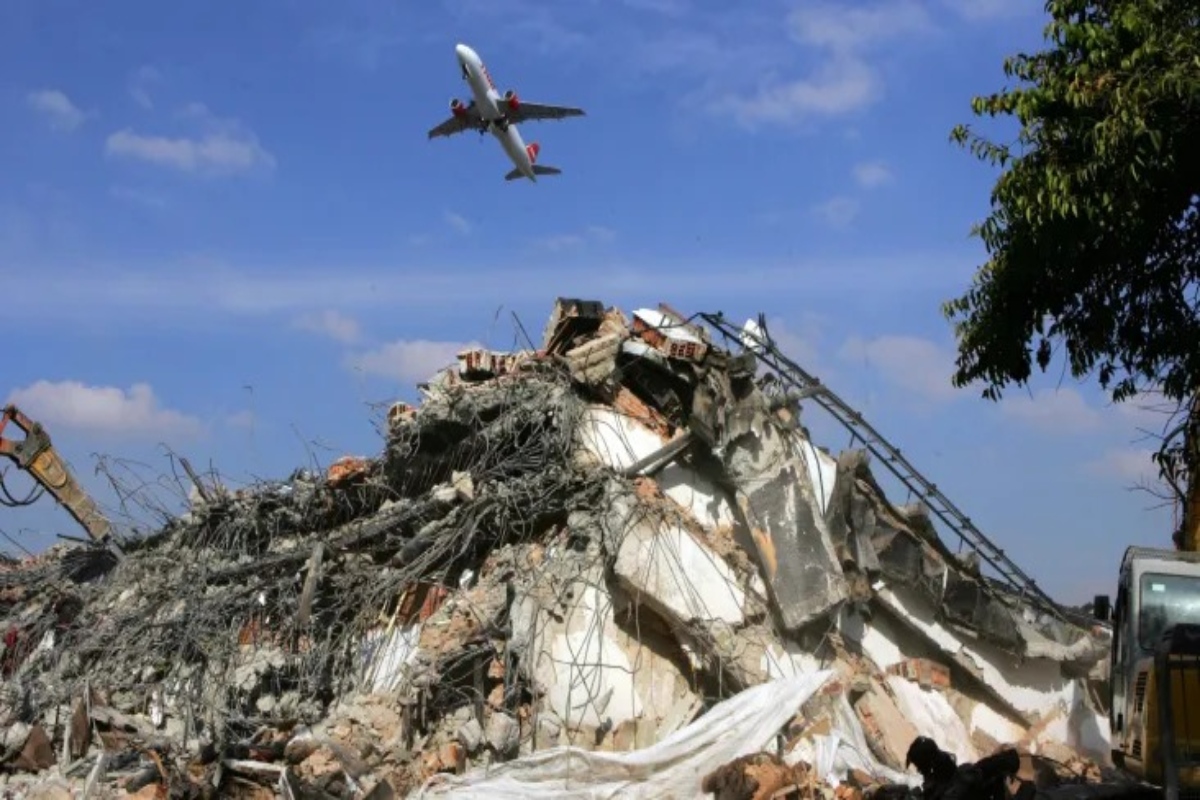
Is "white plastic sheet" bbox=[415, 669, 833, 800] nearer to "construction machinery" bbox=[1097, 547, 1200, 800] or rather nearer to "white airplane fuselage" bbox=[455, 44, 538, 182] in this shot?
"construction machinery" bbox=[1097, 547, 1200, 800]

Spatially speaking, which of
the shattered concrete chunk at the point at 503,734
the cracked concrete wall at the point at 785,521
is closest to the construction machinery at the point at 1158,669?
the cracked concrete wall at the point at 785,521

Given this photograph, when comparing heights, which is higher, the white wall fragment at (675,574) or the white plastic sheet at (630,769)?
the white wall fragment at (675,574)

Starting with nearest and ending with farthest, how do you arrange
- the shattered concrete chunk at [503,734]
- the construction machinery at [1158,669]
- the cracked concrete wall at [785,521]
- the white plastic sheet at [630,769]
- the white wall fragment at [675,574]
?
1. the construction machinery at [1158,669]
2. the white plastic sheet at [630,769]
3. the shattered concrete chunk at [503,734]
4. the white wall fragment at [675,574]
5. the cracked concrete wall at [785,521]

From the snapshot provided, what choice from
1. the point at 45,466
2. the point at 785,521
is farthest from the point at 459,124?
the point at 785,521

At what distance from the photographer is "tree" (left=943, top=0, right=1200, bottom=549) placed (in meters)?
10.7

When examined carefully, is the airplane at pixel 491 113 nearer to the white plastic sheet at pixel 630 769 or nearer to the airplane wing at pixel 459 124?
the airplane wing at pixel 459 124

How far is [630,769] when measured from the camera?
9578 millimetres

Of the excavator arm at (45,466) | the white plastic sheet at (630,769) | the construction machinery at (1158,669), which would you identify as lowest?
the white plastic sheet at (630,769)

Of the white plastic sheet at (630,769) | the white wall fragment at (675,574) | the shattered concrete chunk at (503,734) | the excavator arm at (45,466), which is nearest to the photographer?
the white plastic sheet at (630,769)

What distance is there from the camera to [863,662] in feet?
39.1

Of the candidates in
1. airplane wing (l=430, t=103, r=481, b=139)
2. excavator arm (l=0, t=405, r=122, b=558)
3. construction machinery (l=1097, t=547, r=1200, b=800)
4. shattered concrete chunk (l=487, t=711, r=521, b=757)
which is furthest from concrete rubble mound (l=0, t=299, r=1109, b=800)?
airplane wing (l=430, t=103, r=481, b=139)

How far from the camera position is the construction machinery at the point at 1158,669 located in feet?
23.8

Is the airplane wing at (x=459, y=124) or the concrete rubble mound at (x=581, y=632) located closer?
the concrete rubble mound at (x=581, y=632)

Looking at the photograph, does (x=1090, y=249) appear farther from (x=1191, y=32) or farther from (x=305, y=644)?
(x=305, y=644)
